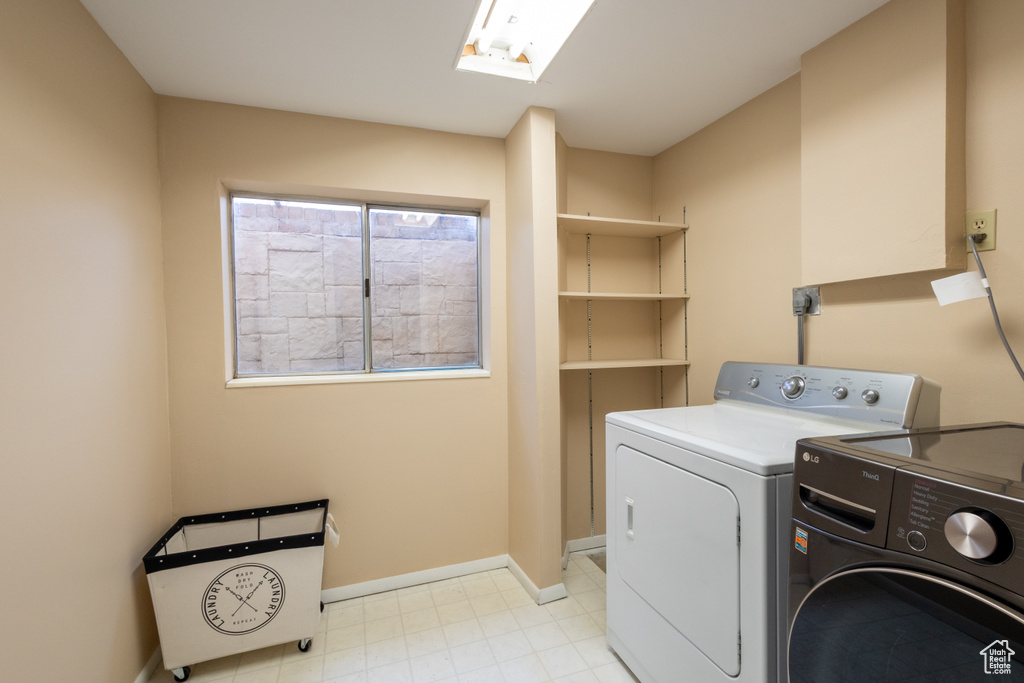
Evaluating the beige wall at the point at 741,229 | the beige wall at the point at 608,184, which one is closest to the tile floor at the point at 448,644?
the beige wall at the point at 741,229

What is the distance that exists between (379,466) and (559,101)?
6.25ft

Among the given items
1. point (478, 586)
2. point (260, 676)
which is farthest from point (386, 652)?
point (478, 586)

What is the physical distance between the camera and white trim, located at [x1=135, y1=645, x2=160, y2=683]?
1647 mm

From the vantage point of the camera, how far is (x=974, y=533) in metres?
0.68

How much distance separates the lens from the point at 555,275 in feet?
6.96

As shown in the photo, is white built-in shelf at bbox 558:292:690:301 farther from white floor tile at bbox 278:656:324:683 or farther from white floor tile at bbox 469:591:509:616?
white floor tile at bbox 278:656:324:683

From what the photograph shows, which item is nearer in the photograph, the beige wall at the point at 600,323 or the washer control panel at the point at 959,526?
the washer control panel at the point at 959,526

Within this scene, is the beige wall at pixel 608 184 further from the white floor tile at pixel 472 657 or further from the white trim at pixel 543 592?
the white floor tile at pixel 472 657

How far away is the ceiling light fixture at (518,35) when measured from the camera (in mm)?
1543

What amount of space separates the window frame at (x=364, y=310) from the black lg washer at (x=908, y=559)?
1.67m

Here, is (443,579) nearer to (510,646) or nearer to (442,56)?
(510,646)

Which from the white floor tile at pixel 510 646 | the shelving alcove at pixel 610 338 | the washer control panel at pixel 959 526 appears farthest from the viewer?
the shelving alcove at pixel 610 338

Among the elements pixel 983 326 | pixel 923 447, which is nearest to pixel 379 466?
pixel 923 447

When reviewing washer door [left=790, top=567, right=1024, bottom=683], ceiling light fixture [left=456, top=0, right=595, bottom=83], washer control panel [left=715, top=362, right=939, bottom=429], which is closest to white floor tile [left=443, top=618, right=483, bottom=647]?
washer door [left=790, top=567, right=1024, bottom=683]
